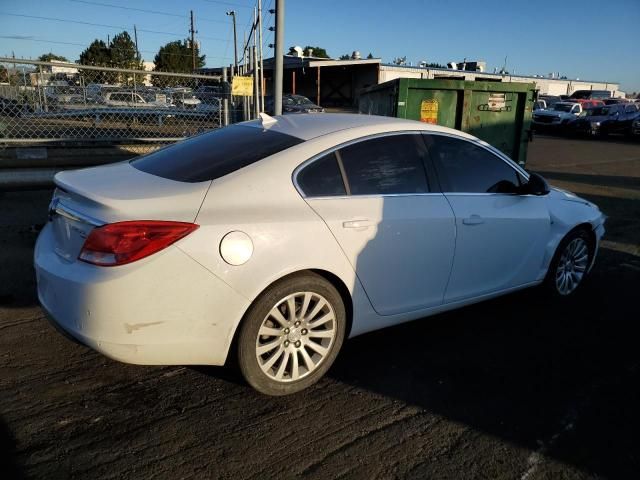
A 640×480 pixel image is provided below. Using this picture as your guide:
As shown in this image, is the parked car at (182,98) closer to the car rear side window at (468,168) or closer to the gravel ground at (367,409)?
the gravel ground at (367,409)

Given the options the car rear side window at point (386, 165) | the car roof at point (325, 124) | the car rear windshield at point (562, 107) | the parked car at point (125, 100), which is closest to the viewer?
the car rear side window at point (386, 165)

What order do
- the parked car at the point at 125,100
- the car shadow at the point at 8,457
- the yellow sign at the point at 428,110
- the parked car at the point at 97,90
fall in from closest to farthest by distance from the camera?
the car shadow at the point at 8,457 < the parked car at the point at 97,90 < the parked car at the point at 125,100 < the yellow sign at the point at 428,110

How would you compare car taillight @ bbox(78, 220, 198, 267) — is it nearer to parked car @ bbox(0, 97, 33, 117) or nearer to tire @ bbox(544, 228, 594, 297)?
tire @ bbox(544, 228, 594, 297)

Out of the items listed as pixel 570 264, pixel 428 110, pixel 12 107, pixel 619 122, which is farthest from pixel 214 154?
pixel 619 122

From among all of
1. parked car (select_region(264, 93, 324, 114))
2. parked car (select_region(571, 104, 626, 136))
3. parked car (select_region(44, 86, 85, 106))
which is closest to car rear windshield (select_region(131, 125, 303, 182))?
parked car (select_region(44, 86, 85, 106))

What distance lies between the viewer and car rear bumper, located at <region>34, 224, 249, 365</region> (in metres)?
2.50

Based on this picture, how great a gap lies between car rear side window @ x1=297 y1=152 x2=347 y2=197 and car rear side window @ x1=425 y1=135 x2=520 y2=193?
2.71ft

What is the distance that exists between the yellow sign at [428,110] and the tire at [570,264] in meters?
4.12

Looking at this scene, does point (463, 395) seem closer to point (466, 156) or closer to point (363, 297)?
point (363, 297)

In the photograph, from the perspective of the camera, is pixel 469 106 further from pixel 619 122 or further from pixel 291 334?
pixel 619 122

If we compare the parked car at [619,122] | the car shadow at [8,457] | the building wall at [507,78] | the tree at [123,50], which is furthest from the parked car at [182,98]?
the tree at [123,50]

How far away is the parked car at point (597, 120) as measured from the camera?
2592 cm

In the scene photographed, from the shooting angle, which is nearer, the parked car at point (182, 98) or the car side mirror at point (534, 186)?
the car side mirror at point (534, 186)

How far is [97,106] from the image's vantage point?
25.5 feet
